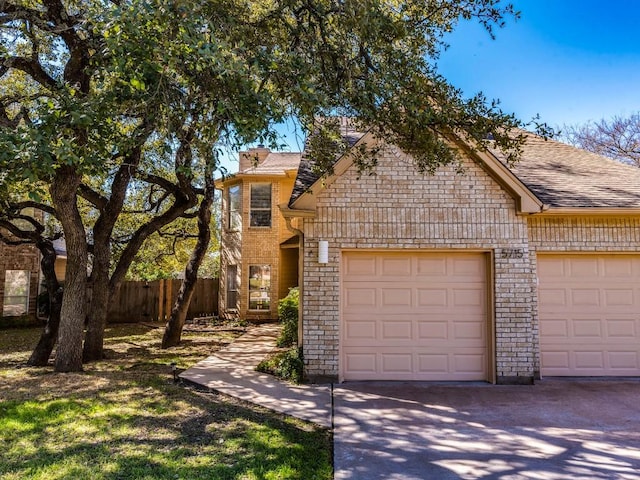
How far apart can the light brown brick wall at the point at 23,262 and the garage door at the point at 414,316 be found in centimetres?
1407

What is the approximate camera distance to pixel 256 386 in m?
7.62

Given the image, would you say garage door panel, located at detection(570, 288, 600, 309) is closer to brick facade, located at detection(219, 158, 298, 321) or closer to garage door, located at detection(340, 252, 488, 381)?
garage door, located at detection(340, 252, 488, 381)

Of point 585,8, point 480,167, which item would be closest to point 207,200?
point 480,167

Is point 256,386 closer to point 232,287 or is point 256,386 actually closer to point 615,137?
point 232,287

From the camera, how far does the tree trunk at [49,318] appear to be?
9.41 metres

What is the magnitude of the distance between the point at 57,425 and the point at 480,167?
7.41 m

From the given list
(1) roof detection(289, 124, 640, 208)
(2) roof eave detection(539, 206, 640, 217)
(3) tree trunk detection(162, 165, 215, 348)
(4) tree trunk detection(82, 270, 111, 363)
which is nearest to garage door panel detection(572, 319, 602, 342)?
(2) roof eave detection(539, 206, 640, 217)

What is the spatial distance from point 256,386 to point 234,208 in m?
12.1

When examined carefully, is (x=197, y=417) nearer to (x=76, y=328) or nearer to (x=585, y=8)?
(x=76, y=328)

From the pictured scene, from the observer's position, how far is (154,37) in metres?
5.11

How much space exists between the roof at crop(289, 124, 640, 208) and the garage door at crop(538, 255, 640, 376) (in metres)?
1.06

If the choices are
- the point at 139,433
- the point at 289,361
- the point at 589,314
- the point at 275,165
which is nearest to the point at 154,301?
the point at 275,165

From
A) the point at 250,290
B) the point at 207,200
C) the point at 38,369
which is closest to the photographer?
the point at 38,369

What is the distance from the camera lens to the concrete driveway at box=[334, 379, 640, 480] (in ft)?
15.0
